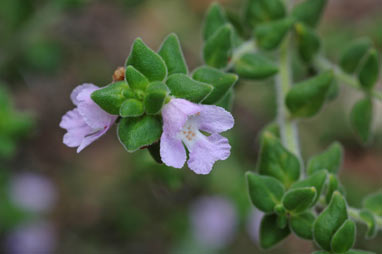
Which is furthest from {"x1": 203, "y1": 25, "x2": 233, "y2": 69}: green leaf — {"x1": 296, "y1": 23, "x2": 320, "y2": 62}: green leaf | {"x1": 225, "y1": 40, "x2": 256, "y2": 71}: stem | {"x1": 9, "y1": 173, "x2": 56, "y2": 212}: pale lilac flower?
{"x1": 9, "y1": 173, "x2": 56, "y2": 212}: pale lilac flower

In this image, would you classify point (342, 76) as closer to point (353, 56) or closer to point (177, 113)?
point (353, 56)

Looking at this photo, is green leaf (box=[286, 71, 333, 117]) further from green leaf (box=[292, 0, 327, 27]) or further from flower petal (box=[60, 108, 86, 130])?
flower petal (box=[60, 108, 86, 130])

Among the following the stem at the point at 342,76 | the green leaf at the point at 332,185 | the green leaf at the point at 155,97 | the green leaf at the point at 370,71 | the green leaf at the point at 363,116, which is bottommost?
the green leaf at the point at 363,116

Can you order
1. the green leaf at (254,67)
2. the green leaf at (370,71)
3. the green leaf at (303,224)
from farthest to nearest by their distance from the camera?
the green leaf at (370,71) < the green leaf at (254,67) < the green leaf at (303,224)

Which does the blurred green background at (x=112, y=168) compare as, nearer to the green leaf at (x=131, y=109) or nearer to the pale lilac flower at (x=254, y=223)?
the pale lilac flower at (x=254, y=223)

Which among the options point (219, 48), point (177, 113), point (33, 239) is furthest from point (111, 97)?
point (33, 239)

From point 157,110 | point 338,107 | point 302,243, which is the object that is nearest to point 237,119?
point 338,107

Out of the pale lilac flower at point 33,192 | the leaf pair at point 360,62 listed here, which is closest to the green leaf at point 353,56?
the leaf pair at point 360,62
